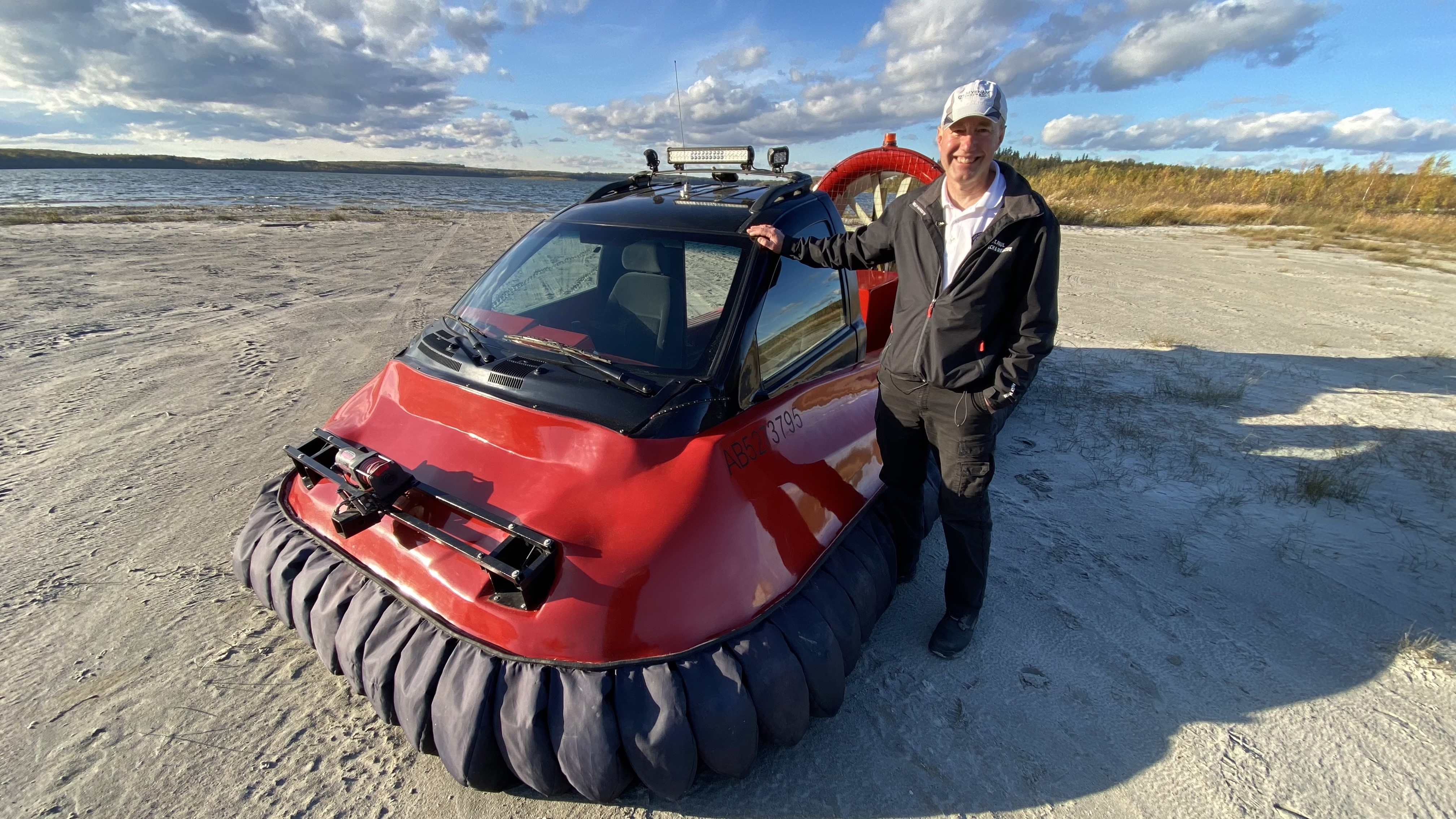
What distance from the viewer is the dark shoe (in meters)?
2.70

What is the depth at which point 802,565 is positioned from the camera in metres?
2.25

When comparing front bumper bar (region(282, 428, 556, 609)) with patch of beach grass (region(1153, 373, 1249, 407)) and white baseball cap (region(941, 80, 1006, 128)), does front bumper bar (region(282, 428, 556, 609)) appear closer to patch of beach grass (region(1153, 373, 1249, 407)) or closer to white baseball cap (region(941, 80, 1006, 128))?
white baseball cap (region(941, 80, 1006, 128))

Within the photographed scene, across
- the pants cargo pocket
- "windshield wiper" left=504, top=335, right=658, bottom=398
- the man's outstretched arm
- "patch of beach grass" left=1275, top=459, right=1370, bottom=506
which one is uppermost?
the man's outstretched arm

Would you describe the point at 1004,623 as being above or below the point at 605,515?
below

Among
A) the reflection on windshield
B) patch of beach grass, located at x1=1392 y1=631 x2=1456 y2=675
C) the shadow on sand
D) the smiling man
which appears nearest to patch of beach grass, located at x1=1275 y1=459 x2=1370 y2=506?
the shadow on sand

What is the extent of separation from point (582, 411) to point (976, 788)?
1.86 metres

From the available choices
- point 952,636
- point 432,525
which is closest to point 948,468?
point 952,636

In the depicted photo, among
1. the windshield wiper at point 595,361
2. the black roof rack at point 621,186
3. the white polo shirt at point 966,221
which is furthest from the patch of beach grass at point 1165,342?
the windshield wiper at point 595,361

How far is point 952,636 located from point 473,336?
2433mm

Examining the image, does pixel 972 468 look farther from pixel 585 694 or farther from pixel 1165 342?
pixel 1165 342

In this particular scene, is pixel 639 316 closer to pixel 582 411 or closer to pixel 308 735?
pixel 582 411

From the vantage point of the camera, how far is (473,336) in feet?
8.94

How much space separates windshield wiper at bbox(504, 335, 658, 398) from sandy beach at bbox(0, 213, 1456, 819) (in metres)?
1.37

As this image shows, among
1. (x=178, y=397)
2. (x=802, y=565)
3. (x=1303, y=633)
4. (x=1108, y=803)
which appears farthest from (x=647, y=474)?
(x=178, y=397)
